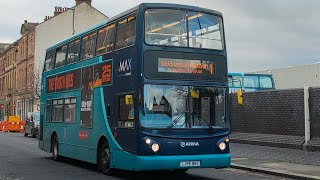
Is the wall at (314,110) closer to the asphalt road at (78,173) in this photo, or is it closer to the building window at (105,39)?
the asphalt road at (78,173)

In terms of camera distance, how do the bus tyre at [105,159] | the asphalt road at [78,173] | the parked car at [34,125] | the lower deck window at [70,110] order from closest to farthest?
the bus tyre at [105,159] → the asphalt road at [78,173] → the lower deck window at [70,110] → the parked car at [34,125]

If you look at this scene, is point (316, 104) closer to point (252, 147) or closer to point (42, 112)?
point (252, 147)

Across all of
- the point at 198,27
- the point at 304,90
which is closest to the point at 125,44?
the point at 198,27

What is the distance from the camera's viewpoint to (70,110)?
15969mm

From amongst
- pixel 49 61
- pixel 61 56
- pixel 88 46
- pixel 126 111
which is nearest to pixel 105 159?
pixel 126 111

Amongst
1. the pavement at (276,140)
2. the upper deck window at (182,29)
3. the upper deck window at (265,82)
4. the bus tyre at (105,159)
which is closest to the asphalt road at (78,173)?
the bus tyre at (105,159)

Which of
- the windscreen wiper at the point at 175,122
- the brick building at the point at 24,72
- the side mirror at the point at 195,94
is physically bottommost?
the windscreen wiper at the point at 175,122

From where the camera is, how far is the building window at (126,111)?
11619 millimetres

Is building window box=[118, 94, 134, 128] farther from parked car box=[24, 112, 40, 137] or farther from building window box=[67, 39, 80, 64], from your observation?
Result: parked car box=[24, 112, 40, 137]

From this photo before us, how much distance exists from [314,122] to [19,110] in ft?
194

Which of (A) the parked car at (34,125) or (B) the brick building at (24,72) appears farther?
(B) the brick building at (24,72)

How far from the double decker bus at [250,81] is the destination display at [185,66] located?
1639cm

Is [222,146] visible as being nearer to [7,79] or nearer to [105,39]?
[105,39]

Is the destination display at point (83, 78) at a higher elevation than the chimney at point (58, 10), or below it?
below
